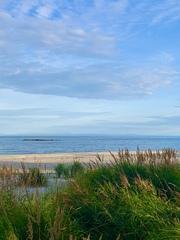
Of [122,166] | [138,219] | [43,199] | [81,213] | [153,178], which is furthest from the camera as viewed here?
[122,166]

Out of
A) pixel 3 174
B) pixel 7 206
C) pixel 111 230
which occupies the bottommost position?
pixel 111 230

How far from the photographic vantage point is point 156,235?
402 cm

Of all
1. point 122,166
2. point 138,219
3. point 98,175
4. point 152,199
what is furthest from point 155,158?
point 138,219

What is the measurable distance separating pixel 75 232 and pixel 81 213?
0.64m

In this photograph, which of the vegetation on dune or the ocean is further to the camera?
the ocean

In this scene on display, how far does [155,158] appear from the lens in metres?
7.14

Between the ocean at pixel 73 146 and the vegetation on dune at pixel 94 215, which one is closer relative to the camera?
the vegetation on dune at pixel 94 215

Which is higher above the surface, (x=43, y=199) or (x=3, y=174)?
(x=3, y=174)

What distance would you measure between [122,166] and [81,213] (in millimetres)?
2320

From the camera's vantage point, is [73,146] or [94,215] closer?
[94,215]

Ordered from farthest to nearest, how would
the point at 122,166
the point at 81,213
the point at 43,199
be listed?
the point at 122,166 → the point at 43,199 → the point at 81,213

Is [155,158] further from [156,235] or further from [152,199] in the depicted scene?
[156,235]

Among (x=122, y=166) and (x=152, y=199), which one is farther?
(x=122, y=166)

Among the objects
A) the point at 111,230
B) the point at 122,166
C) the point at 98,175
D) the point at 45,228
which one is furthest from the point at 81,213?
the point at 122,166
